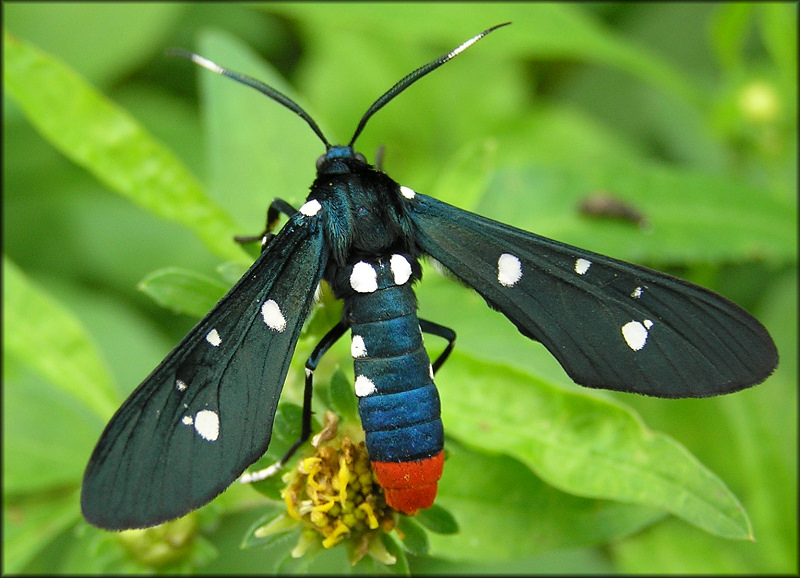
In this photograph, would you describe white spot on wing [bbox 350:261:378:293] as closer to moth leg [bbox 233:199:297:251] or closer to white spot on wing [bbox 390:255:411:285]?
white spot on wing [bbox 390:255:411:285]

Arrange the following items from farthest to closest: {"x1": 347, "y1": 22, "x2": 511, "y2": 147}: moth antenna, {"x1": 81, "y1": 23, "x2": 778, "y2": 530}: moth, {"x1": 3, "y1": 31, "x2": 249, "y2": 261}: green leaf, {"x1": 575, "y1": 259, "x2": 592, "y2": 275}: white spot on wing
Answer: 1. {"x1": 3, "y1": 31, "x2": 249, "y2": 261}: green leaf
2. {"x1": 347, "y1": 22, "x2": 511, "y2": 147}: moth antenna
3. {"x1": 575, "y1": 259, "x2": 592, "y2": 275}: white spot on wing
4. {"x1": 81, "y1": 23, "x2": 778, "y2": 530}: moth

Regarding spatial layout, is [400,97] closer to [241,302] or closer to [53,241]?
[53,241]

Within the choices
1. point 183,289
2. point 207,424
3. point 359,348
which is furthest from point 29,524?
point 359,348

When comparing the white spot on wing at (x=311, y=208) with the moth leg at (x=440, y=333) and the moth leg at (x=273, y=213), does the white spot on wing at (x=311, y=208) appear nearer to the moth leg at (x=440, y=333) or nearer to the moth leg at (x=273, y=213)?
the moth leg at (x=273, y=213)

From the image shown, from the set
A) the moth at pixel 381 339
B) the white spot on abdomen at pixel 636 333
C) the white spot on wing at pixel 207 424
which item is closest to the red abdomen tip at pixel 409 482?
the moth at pixel 381 339

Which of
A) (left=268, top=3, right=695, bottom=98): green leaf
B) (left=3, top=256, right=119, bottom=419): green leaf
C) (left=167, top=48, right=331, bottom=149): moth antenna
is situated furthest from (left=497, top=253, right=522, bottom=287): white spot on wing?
(left=268, top=3, right=695, bottom=98): green leaf
